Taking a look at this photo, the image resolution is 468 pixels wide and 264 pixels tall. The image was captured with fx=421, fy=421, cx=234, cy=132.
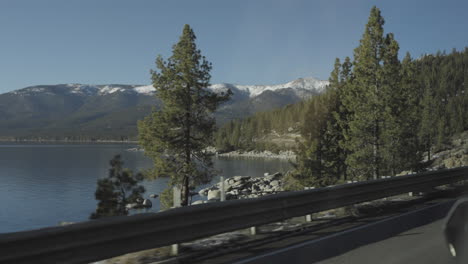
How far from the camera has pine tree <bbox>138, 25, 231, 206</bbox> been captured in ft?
82.8

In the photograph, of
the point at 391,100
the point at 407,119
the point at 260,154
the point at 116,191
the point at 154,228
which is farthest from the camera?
the point at 260,154

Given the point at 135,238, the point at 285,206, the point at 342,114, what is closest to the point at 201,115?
the point at 342,114

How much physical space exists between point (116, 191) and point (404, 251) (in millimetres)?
18510

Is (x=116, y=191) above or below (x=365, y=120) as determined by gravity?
below

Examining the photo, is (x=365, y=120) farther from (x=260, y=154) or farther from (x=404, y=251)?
(x=260, y=154)

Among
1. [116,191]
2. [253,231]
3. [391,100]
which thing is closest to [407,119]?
[391,100]

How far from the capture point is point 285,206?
7.68m

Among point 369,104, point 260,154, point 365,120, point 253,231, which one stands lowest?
point 260,154

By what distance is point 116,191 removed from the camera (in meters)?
22.6

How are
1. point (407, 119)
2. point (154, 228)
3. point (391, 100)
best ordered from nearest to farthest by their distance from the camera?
point (154, 228), point (391, 100), point (407, 119)

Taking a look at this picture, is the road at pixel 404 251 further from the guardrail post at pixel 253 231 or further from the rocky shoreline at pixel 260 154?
the rocky shoreline at pixel 260 154

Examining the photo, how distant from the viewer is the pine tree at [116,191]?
21.5 m

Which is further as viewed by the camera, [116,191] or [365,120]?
[365,120]

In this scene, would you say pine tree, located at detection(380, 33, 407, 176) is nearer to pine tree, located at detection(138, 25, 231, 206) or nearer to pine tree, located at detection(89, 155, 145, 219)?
pine tree, located at detection(138, 25, 231, 206)
